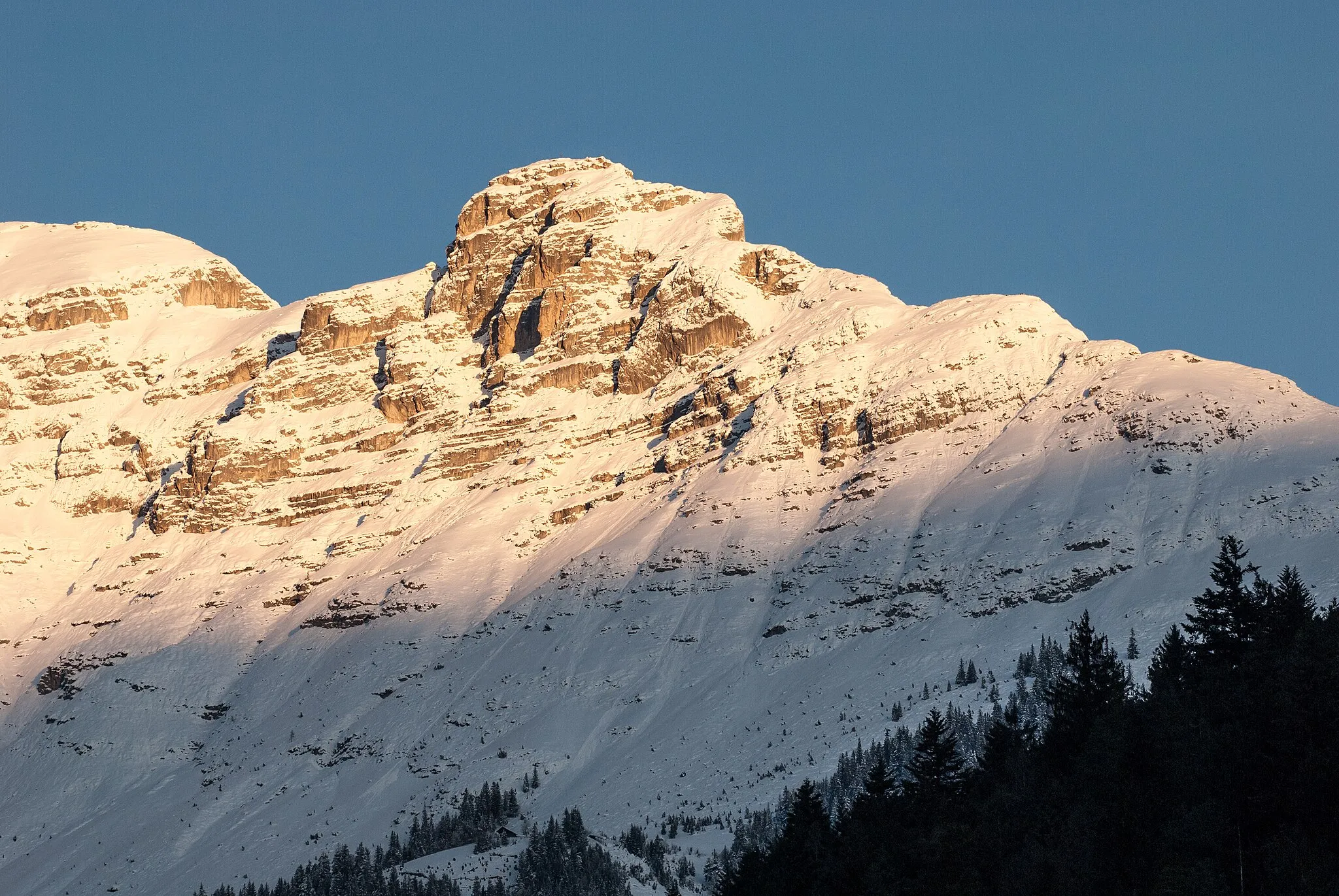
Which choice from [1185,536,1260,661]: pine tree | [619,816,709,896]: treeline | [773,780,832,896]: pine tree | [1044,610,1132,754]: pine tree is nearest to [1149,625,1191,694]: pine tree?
[1044,610,1132,754]: pine tree

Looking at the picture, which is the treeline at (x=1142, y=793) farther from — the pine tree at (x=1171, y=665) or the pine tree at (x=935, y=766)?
the pine tree at (x=1171, y=665)

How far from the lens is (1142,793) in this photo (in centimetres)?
8419

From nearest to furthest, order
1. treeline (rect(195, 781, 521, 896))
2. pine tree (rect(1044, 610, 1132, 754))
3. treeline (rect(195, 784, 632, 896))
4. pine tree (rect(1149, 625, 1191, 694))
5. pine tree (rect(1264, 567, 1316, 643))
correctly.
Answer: pine tree (rect(1264, 567, 1316, 643)) < pine tree (rect(1044, 610, 1132, 754)) < pine tree (rect(1149, 625, 1191, 694)) < treeline (rect(195, 784, 632, 896)) < treeline (rect(195, 781, 521, 896))

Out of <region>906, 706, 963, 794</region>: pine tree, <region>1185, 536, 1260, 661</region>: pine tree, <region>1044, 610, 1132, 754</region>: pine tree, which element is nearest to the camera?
<region>1185, 536, 1260, 661</region>: pine tree

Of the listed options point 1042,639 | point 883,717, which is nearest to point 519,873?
point 883,717

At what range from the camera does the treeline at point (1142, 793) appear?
7425cm

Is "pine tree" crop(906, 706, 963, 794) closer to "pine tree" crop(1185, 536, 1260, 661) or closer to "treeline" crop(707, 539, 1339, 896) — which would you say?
"treeline" crop(707, 539, 1339, 896)

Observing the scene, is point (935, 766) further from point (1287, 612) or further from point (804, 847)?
point (1287, 612)

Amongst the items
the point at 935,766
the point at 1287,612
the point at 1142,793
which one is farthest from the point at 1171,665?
the point at 1142,793

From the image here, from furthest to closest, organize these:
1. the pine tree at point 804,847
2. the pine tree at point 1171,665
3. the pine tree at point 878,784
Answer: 1. the pine tree at point 878,784
2. the pine tree at point 1171,665
3. the pine tree at point 804,847

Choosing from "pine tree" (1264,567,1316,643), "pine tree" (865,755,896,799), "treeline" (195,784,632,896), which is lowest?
"treeline" (195,784,632,896)

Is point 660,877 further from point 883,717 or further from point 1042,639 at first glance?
point 1042,639

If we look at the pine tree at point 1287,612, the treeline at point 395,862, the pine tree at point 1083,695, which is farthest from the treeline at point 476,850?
the pine tree at point 1287,612

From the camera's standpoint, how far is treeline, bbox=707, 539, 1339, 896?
2923 inches
